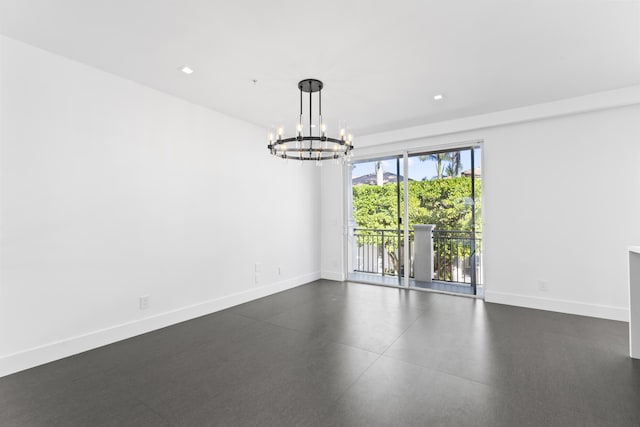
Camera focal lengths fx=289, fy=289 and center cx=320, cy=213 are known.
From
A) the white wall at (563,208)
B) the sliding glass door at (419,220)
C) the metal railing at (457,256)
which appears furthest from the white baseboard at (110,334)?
the white wall at (563,208)

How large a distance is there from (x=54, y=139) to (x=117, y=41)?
1.08 metres

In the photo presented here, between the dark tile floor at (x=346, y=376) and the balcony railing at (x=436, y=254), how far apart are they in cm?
130

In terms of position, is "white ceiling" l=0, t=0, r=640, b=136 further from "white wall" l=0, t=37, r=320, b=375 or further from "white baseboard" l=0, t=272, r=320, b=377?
"white baseboard" l=0, t=272, r=320, b=377

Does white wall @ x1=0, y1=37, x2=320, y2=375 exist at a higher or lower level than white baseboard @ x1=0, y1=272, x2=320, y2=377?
higher

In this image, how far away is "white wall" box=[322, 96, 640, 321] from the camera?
11.8ft

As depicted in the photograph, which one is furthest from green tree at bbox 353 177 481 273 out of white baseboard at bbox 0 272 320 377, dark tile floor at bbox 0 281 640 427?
white baseboard at bbox 0 272 320 377

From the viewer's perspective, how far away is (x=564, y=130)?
3.90 metres

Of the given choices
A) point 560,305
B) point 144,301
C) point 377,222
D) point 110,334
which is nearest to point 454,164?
point 377,222

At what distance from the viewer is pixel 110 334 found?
2953mm

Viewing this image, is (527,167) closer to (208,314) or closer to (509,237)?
(509,237)

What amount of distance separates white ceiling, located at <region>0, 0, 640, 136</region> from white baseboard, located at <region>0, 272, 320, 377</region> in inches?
104

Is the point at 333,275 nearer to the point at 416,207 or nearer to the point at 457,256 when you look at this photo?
the point at 416,207

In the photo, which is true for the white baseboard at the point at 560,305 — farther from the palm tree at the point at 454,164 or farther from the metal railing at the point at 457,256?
the palm tree at the point at 454,164

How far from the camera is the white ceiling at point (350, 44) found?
2092mm
